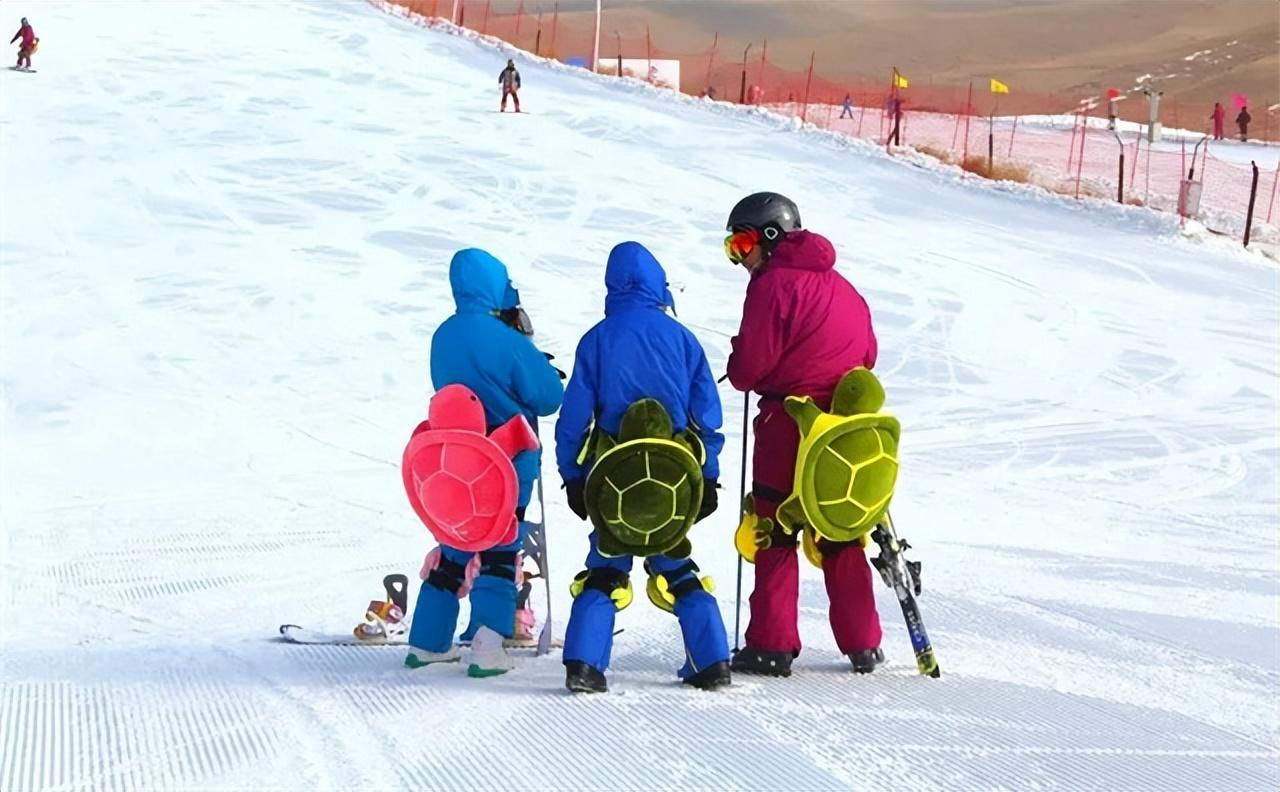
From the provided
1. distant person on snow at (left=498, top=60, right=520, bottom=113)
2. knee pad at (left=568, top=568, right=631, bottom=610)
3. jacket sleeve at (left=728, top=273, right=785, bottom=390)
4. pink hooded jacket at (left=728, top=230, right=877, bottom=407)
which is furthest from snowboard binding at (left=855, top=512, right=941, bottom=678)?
distant person on snow at (left=498, top=60, right=520, bottom=113)

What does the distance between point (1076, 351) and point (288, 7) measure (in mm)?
29847

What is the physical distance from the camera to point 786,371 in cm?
568

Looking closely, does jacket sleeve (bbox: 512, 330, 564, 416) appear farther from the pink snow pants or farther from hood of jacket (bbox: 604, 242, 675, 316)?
the pink snow pants

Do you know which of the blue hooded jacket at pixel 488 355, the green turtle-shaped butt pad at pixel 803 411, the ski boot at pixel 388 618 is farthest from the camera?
the ski boot at pixel 388 618

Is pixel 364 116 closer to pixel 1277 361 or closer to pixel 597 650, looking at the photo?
pixel 1277 361

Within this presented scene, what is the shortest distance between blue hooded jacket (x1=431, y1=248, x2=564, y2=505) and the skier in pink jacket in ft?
2.22

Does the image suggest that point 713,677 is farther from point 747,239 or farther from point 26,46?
point 26,46

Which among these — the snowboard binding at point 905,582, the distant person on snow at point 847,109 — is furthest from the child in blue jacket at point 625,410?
the distant person on snow at point 847,109

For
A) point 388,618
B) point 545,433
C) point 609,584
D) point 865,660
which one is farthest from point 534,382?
point 545,433

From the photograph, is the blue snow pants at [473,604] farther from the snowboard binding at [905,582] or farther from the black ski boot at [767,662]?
the snowboard binding at [905,582]

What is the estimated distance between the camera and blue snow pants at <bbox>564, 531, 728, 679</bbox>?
5309 mm

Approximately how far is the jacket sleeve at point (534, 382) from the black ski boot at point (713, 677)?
102 centimetres

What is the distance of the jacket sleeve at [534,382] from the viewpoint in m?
5.65

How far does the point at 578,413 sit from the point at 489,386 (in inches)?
18.0
